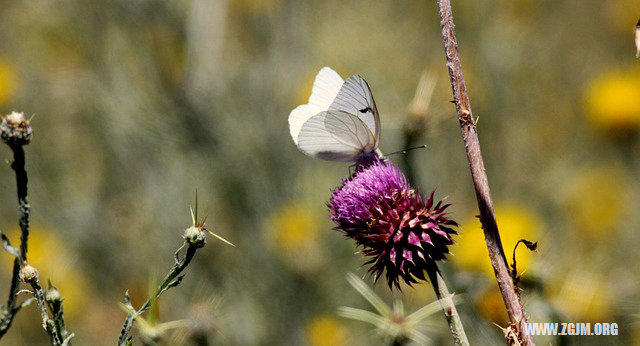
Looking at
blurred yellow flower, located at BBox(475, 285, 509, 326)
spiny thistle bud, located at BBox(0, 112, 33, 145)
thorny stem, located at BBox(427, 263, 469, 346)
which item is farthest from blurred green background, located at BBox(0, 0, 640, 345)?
spiny thistle bud, located at BBox(0, 112, 33, 145)

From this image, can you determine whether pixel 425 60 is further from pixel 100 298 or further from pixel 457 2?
pixel 100 298

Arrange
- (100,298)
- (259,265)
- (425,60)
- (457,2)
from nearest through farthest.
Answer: (259,265)
(100,298)
(457,2)
(425,60)

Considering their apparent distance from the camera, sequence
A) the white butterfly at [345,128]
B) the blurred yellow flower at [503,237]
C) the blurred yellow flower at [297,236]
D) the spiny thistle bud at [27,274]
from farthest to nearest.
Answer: the blurred yellow flower at [297,236] < the blurred yellow flower at [503,237] < the white butterfly at [345,128] < the spiny thistle bud at [27,274]

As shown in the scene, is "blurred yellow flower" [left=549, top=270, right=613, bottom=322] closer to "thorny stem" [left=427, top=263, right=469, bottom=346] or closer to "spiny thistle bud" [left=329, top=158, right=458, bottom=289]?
"spiny thistle bud" [left=329, top=158, right=458, bottom=289]

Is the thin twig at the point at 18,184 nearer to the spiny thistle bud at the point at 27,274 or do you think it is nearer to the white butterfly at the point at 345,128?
the spiny thistle bud at the point at 27,274

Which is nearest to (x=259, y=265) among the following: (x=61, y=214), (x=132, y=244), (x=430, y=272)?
(x=132, y=244)

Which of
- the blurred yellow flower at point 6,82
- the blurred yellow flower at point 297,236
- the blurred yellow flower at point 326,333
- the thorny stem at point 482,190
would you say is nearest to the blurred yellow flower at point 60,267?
the blurred yellow flower at point 6,82
